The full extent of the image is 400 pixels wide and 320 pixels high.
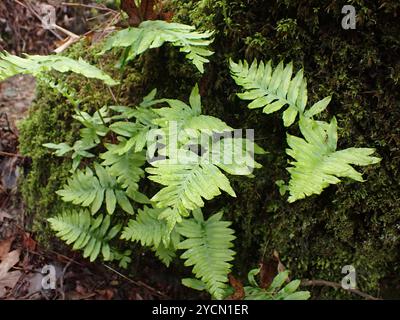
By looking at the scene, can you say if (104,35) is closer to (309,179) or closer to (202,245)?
(202,245)

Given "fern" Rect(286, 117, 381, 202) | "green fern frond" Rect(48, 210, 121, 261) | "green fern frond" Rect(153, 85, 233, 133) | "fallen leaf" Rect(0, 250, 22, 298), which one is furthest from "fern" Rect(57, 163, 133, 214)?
→ "fern" Rect(286, 117, 381, 202)

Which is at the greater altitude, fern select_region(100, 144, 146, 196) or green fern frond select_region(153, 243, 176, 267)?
fern select_region(100, 144, 146, 196)

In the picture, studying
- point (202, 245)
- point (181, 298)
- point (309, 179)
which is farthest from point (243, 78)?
point (181, 298)

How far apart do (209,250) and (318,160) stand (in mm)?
859

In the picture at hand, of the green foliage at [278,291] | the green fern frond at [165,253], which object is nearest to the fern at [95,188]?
the green fern frond at [165,253]

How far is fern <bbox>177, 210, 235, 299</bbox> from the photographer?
250 cm

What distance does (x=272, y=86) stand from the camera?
8.43 ft

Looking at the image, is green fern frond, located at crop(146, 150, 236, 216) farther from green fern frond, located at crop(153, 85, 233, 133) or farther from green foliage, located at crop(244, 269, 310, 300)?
green foliage, located at crop(244, 269, 310, 300)

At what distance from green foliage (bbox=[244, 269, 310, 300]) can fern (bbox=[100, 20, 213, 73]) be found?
1332 mm

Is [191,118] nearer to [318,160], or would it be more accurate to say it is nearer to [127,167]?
[127,167]

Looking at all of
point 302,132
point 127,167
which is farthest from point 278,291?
point 127,167

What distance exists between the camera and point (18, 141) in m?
3.83

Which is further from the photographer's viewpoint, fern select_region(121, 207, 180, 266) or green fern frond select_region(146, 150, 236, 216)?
fern select_region(121, 207, 180, 266)

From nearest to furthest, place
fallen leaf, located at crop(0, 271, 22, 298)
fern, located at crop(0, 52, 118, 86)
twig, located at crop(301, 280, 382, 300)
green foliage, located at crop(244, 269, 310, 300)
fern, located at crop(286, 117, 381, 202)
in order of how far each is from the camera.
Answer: fern, located at crop(286, 117, 381, 202) < fern, located at crop(0, 52, 118, 86) < green foliage, located at crop(244, 269, 310, 300) < twig, located at crop(301, 280, 382, 300) < fallen leaf, located at crop(0, 271, 22, 298)
